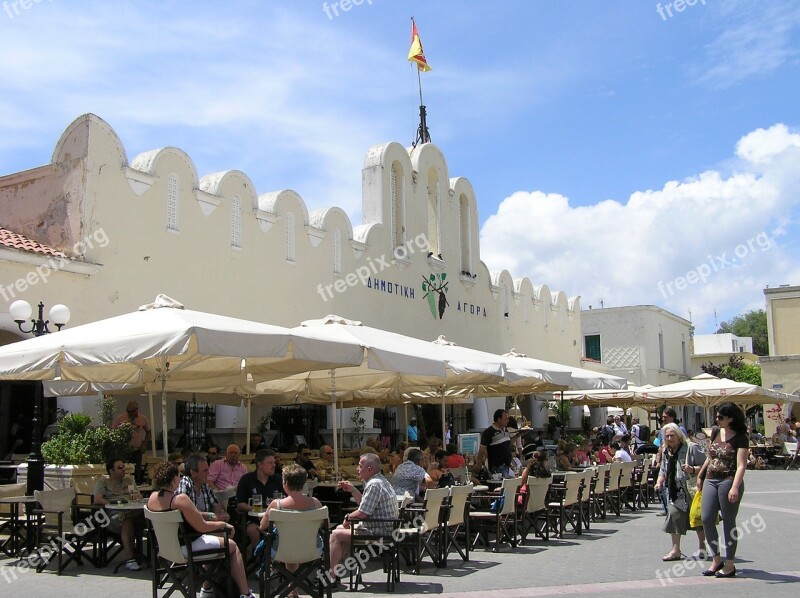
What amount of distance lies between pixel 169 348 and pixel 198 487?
54.6 inches

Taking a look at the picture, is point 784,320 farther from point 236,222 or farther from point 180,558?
point 180,558

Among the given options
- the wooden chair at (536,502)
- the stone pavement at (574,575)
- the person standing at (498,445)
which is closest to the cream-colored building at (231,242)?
the stone pavement at (574,575)

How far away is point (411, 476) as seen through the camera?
387 inches

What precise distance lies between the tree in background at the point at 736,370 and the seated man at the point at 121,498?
1855 inches

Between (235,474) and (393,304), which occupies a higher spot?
(393,304)

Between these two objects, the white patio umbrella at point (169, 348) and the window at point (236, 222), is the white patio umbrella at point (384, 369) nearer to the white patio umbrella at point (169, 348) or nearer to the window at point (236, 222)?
the white patio umbrella at point (169, 348)

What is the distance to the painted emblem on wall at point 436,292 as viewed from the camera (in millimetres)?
24531

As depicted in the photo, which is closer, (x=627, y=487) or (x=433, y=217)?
(x=627, y=487)

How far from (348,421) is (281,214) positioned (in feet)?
17.8

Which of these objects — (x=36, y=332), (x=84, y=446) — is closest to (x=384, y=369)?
(x=84, y=446)

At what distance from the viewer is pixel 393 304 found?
22625 mm

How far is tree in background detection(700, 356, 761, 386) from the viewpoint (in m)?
52.2

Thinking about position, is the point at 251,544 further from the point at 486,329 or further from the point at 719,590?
the point at 486,329

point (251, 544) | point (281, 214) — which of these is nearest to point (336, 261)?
point (281, 214)
